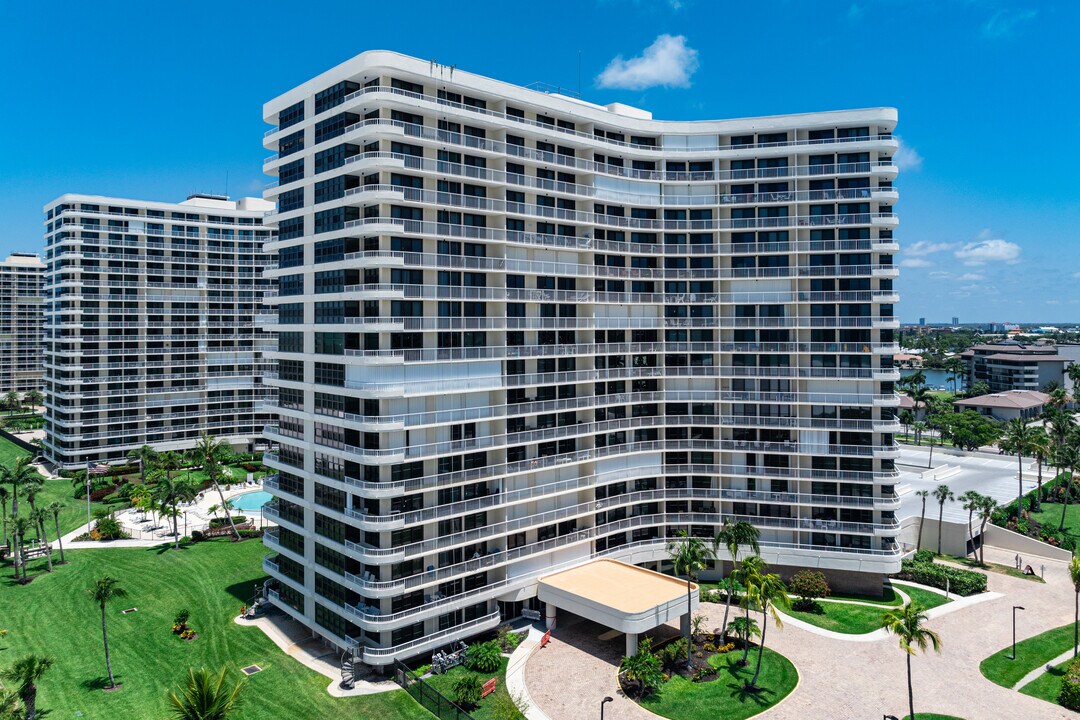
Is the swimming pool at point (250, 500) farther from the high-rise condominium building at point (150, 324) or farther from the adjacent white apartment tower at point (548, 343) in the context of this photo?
the adjacent white apartment tower at point (548, 343)

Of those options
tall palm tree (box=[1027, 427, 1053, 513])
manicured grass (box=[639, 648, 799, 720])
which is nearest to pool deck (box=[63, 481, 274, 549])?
manicured grass (box=[639, 648, 799, 720])

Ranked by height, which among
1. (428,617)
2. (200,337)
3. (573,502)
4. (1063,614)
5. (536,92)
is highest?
(536,92)

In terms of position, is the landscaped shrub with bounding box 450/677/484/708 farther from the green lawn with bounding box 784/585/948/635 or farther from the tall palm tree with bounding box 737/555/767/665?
the green lawn with bounding box 784/585/948/635

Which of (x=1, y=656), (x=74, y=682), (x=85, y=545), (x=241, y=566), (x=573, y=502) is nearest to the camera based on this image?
(x=74, y=682)

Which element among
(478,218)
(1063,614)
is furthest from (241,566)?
(1063,614)

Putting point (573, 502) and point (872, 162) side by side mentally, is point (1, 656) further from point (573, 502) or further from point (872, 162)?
point (872, 162)
